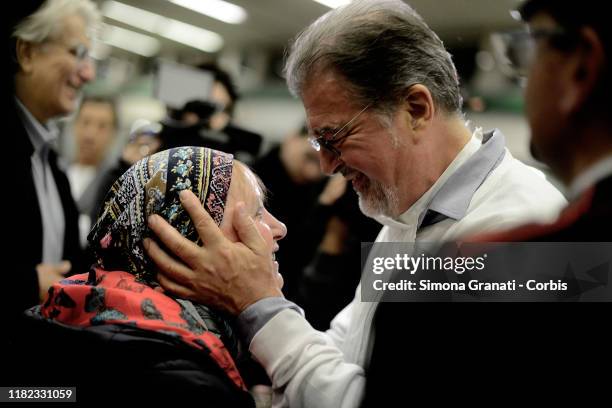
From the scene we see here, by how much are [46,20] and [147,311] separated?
1.38 m

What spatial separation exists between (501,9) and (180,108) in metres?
5.81

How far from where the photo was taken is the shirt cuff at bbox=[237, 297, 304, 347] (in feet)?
4.00

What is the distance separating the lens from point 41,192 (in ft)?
6.86

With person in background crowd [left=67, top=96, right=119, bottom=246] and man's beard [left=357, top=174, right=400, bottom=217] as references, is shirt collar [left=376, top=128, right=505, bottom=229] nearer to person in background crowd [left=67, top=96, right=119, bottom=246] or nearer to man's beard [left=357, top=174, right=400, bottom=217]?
man's beard [left=357, top=174, right=400, bottom=217]

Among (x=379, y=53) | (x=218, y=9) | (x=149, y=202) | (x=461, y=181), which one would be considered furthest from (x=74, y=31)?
(x=218, y=9)

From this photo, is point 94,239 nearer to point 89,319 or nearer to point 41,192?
point 89,319

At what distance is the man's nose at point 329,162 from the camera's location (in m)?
1.55

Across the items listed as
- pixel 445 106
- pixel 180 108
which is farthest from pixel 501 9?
pixel 445 106

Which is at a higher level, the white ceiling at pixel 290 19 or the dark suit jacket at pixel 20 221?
the white ceiling at pixel 290 19

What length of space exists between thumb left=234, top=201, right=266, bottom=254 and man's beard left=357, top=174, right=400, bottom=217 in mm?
387

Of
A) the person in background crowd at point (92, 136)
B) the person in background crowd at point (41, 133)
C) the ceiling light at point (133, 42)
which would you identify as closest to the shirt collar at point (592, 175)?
the person in background crowd at point (41, 133)

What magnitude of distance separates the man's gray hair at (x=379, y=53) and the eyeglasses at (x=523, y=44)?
410 mm

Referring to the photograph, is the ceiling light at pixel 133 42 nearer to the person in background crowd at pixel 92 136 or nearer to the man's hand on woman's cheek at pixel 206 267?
the person in background crowd at pixel 92 136

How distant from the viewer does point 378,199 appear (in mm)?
1535
